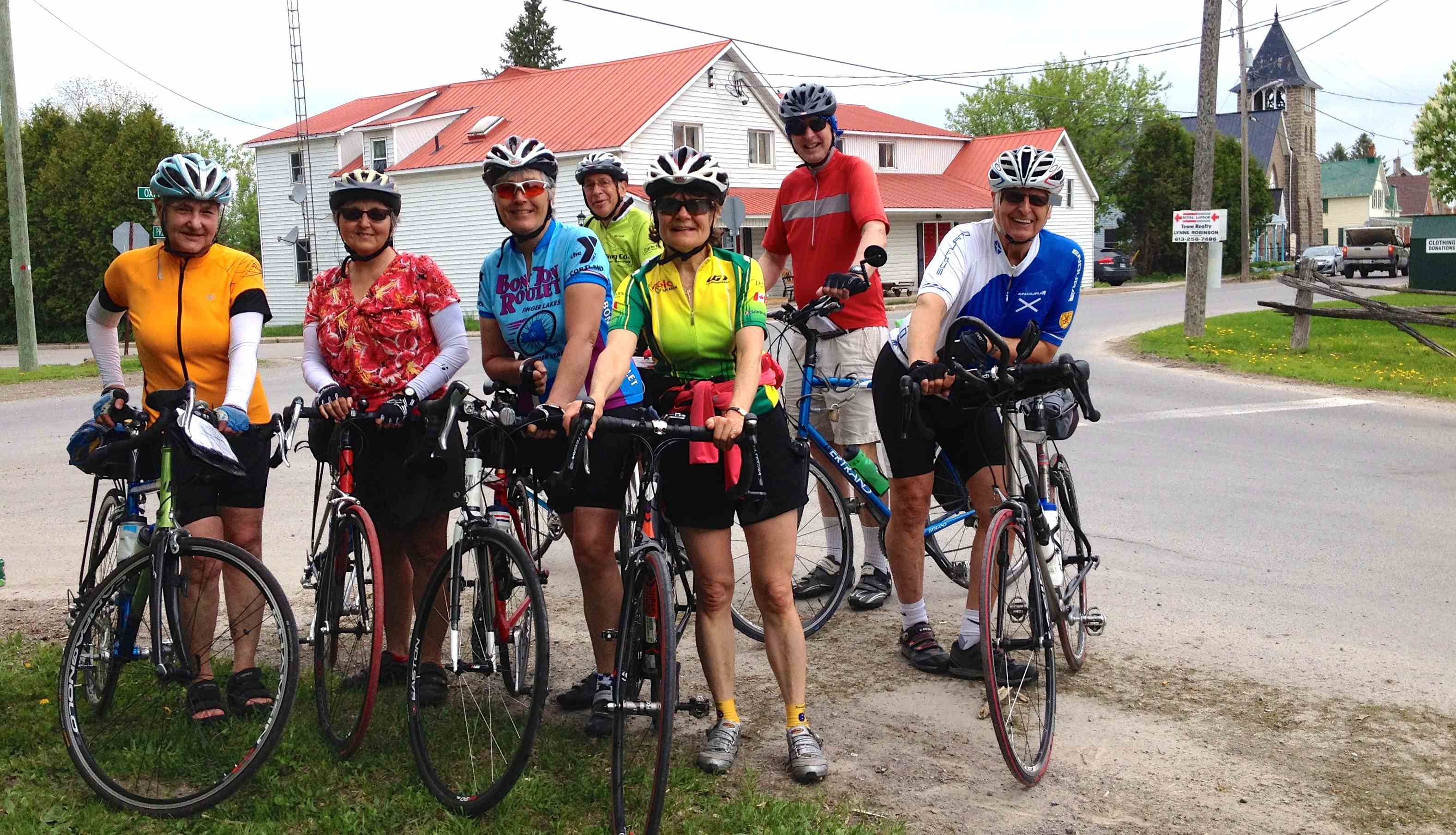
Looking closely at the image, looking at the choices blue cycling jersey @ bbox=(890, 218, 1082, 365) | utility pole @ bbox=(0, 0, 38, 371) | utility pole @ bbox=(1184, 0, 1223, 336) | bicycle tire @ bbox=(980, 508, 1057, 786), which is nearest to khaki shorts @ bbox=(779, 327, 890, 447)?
blue cycling jersey @ bbox=(890, 218, 1082, 365)

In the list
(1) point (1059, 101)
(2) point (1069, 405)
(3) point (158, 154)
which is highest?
(1) point (1059, 101)

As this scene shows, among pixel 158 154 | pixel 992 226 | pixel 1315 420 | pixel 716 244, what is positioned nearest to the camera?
pixel 716 244

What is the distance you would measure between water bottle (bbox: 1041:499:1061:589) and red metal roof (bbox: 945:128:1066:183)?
163ft

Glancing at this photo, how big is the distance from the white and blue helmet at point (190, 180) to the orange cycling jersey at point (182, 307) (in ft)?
0.77

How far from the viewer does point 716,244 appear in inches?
187

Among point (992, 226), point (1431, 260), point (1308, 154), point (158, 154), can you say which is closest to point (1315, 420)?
point (992, 226)

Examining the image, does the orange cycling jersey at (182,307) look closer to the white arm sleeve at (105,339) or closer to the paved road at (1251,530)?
the white arm sleeve at (105,339)

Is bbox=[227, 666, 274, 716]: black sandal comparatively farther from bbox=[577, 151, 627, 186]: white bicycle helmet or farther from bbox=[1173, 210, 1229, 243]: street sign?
bbox=[1173, 210, 1229, 243]: street sign

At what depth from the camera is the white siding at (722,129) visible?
130 feet

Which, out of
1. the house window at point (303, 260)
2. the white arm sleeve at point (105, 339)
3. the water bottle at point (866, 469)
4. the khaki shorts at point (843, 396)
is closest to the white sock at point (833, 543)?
the water bottle at point (866, 469)

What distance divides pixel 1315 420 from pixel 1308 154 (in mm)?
85847

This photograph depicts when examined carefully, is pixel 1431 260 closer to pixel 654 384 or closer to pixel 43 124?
pixel 654 384

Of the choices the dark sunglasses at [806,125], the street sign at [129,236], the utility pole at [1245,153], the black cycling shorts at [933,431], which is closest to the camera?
the black cycling shorts at [933,431]

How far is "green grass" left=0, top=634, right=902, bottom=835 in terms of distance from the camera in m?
3.98
